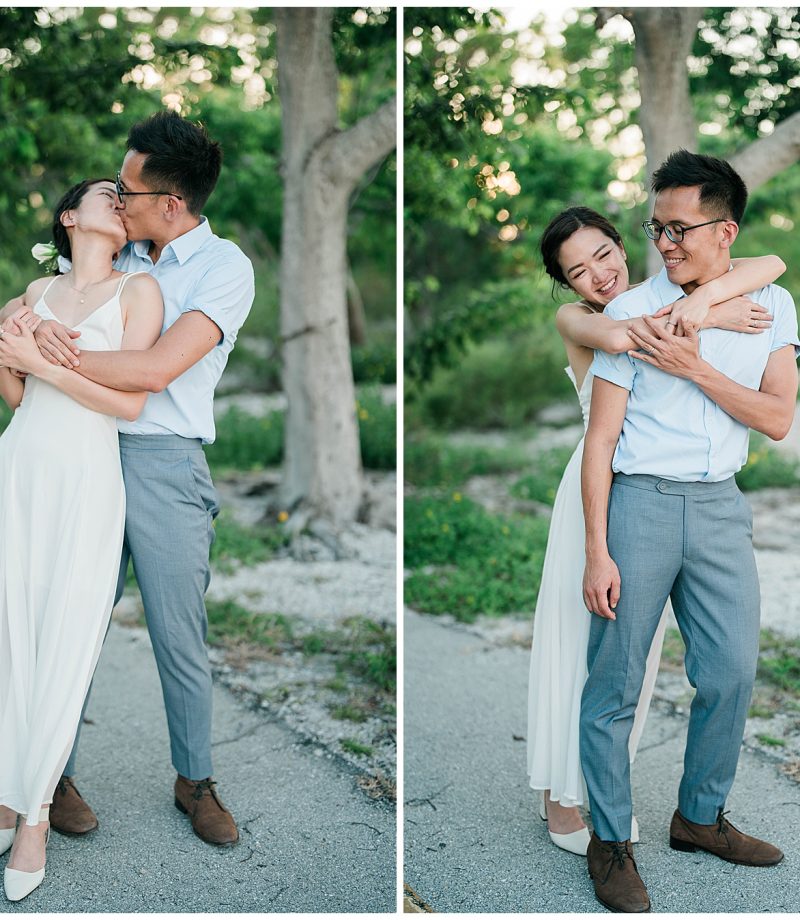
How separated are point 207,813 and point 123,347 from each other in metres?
1.44

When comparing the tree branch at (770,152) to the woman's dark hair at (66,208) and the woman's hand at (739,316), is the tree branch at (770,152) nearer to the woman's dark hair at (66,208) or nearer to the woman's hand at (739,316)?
the woman's hand at (739,316)

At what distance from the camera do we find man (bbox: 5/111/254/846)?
8.91 ft

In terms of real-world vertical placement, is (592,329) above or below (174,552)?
above

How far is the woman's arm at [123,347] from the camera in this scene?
2.64 meters

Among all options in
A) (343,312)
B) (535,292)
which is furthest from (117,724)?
(535,292)

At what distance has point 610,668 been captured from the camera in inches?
109

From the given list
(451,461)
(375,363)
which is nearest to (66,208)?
(375,363)

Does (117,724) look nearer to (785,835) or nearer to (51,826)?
(51,826)

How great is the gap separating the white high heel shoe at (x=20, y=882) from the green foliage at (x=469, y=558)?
283 cm

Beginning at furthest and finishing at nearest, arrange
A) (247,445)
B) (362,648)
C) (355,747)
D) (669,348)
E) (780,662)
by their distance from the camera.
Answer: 1. (247,445)
2. (362,648)
3. (780,662)
4. (355,747)
5. (669,348)

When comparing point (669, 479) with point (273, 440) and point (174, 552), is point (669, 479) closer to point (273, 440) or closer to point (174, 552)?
point (174, 552)

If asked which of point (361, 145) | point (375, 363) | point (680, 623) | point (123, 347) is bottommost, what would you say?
point (680, 623)

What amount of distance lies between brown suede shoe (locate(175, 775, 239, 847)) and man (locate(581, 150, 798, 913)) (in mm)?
1088

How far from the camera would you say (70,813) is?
10.00 ft
